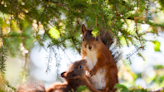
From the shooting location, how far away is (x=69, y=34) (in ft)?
4.71

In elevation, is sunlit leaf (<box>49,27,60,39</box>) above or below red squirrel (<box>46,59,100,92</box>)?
above

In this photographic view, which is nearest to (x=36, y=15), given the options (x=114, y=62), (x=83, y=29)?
(x=83, y=29)

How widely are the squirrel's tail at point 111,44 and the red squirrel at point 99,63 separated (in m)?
0.10

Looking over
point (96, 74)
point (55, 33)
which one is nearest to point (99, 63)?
point (96, 74)

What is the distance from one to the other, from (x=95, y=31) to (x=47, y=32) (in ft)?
1.94

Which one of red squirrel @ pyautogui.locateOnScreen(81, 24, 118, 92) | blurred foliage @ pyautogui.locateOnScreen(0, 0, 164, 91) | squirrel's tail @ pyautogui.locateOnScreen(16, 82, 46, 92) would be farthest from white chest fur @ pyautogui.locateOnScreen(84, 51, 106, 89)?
squirrel's tail @ pyautogui.locateOnScreen(16, 82, 46, 92)

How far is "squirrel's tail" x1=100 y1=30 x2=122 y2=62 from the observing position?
5.34ft

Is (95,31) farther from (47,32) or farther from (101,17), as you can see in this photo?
(47,32)

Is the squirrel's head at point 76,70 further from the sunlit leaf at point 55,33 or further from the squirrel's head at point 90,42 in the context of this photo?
the sunlit leaf at point 55,33

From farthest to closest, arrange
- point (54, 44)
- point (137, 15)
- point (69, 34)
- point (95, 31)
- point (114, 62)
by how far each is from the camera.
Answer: point (114, 62) < point (69, 34) < point (54, 44) < point (137, 15) < point (95, 31)

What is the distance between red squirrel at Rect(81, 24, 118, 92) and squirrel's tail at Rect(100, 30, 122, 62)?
0.10 m

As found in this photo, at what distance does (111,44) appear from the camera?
5.49 feet

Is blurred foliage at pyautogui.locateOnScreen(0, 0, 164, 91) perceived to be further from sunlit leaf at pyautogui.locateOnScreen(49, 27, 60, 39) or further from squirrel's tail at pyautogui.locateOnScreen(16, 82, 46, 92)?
squirrel's tail at pyautogui.locateOnScreen(16, 82, 46, 92)

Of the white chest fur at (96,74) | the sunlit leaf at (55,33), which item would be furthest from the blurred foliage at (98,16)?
the white chest fur at (96,74)
